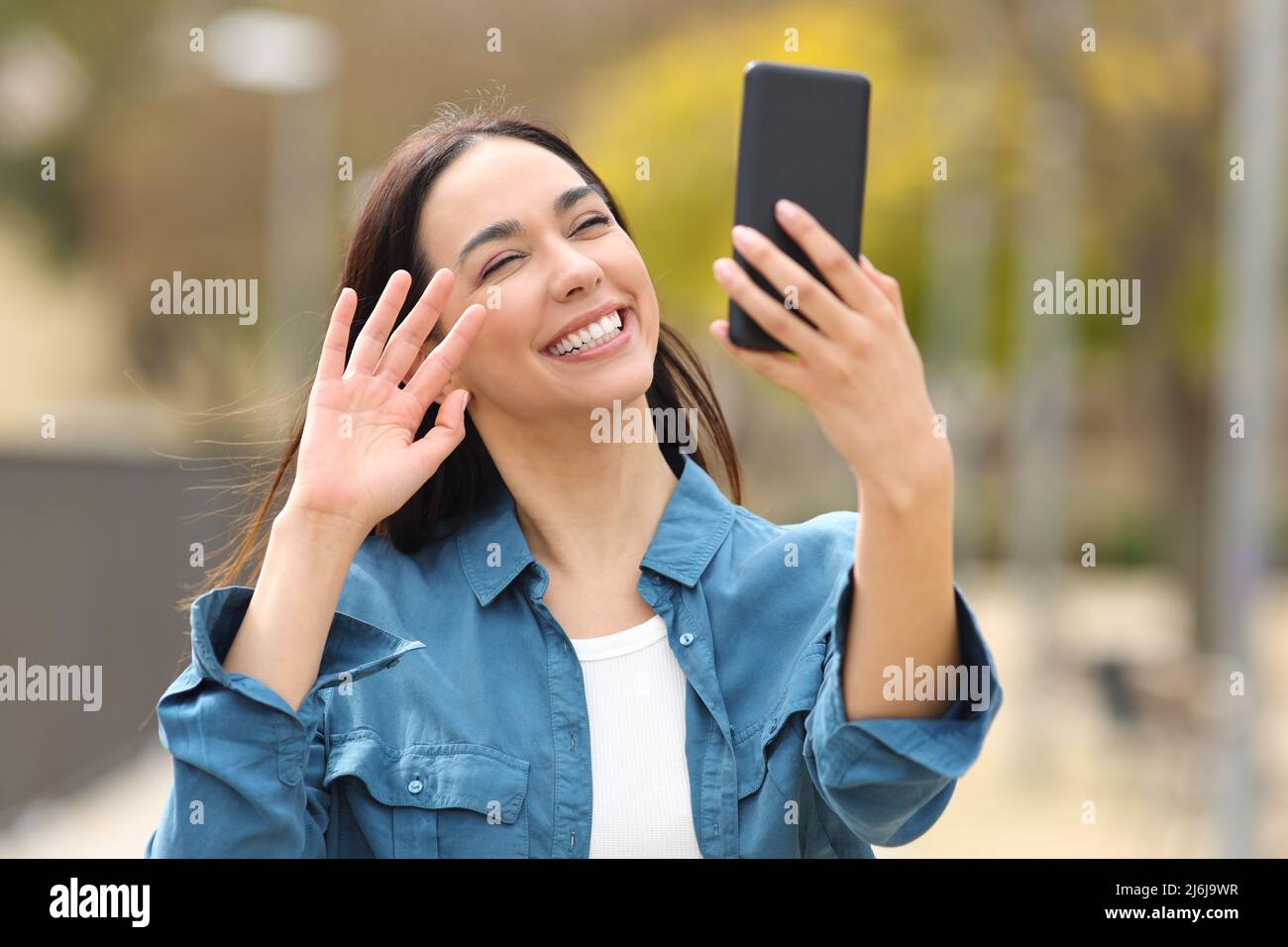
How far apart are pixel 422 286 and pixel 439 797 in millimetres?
866

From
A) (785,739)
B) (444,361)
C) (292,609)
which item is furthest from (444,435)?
(785,739)

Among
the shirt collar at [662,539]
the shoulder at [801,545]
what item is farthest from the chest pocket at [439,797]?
the shoulder at [801,545]

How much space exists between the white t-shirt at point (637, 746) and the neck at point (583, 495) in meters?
0.16

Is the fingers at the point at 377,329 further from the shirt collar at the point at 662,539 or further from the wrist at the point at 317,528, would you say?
the shirt collar at the point at 662,539

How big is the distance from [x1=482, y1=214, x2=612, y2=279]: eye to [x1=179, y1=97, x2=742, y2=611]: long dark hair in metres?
0.18

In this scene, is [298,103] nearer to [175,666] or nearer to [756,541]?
[175,666]

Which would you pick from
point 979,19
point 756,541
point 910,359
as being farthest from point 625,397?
point 979,19

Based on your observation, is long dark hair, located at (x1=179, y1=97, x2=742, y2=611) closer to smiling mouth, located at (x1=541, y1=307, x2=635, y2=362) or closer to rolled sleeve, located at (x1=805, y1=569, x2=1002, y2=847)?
smiling mouth, located at (x1=541, y1=307, x2=635, y2=362)

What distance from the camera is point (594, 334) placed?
2.54 m

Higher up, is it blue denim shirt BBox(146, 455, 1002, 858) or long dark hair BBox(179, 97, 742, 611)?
long dark hair BBox(179, 97, 742, 611)

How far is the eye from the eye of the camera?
8.47 feet

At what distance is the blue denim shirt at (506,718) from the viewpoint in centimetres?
224

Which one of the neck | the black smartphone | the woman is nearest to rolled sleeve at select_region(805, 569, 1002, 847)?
the woman

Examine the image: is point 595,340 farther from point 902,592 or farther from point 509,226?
point 902,592
